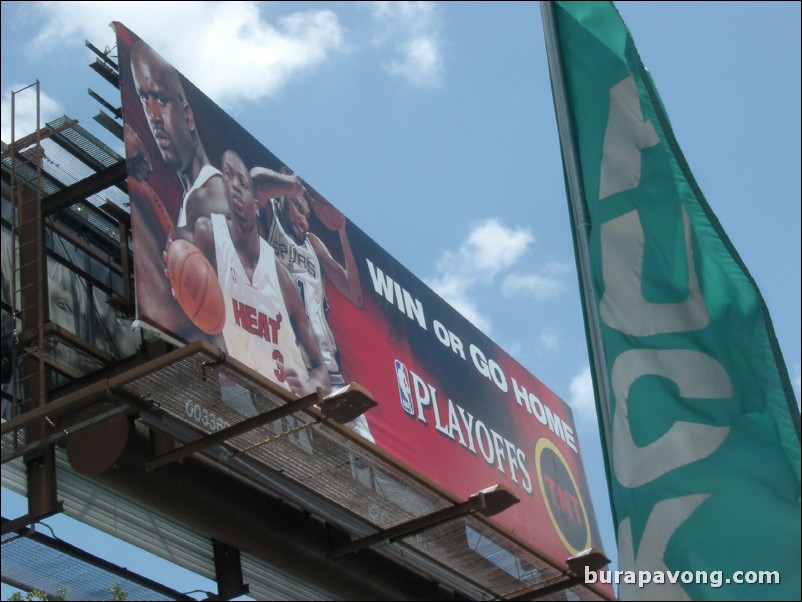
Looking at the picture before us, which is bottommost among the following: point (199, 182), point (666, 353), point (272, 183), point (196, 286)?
point (666, 353)

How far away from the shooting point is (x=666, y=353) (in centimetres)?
809

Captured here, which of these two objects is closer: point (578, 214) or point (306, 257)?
point (578, 214)

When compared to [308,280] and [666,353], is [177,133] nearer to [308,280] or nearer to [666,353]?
[308,280]

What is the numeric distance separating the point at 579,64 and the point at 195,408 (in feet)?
16.1

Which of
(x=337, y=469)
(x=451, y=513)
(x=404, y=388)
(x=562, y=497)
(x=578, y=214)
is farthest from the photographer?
(x=562, y=497)

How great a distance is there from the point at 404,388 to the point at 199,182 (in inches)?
156

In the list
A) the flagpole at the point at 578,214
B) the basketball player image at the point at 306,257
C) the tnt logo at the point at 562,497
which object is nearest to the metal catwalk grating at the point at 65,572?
the basketball player image at the point at 306,257

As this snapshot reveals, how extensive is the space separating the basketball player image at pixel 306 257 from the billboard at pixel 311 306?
2 centimetres

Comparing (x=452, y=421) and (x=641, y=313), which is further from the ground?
(x=452, y=421)

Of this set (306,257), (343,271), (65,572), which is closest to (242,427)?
(65,572)

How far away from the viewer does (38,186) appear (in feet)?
45.2

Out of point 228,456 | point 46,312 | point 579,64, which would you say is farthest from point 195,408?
point 579,64

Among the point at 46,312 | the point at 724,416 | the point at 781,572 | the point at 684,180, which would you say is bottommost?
the point at 781,572

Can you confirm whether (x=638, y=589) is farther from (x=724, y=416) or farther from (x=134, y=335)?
(x=134, y=335)
